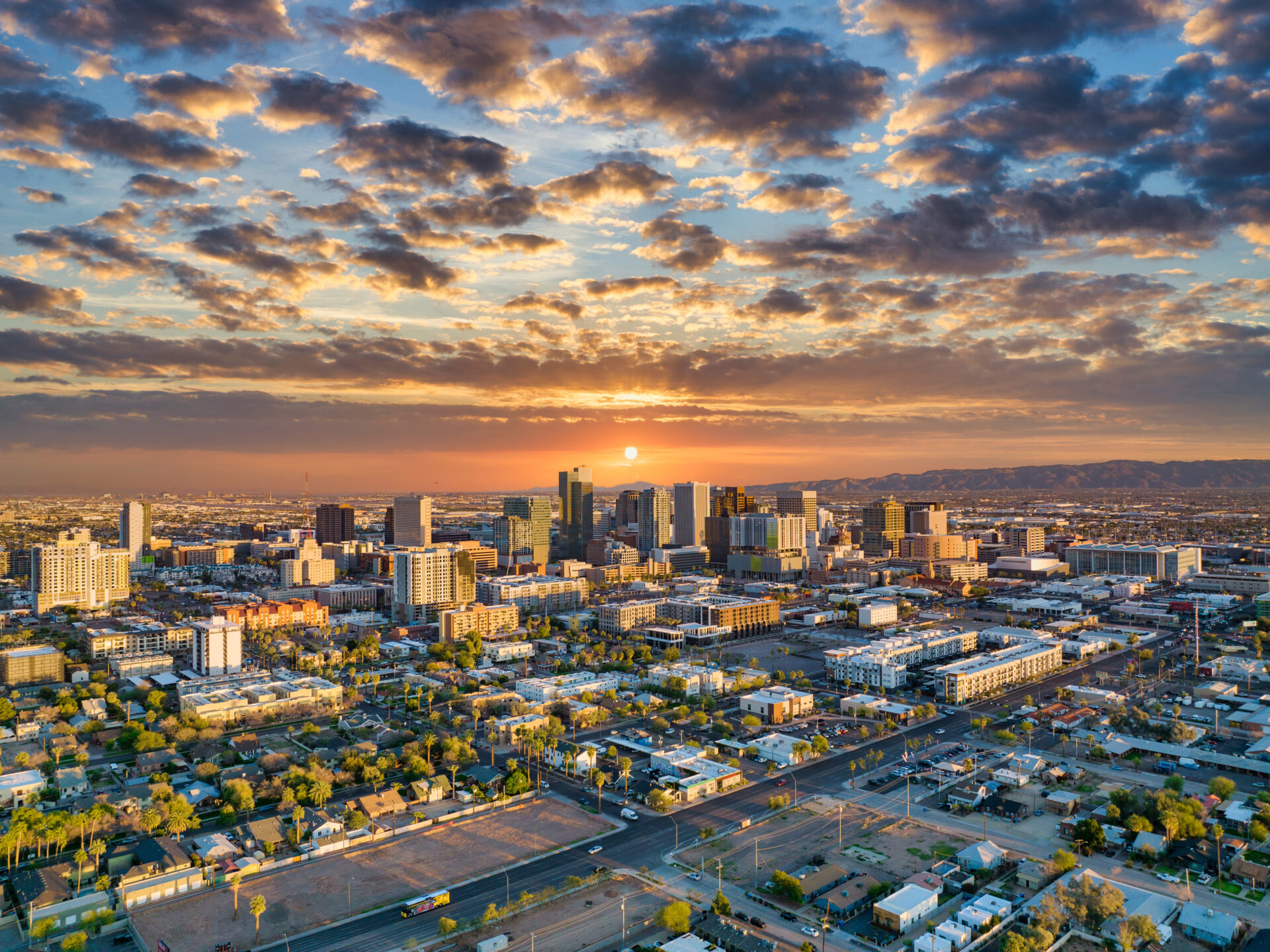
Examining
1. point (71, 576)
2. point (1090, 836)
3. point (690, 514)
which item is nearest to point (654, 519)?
point (690, 514)

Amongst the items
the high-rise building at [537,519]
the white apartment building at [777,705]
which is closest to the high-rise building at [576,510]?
the high-rise building at [537,519]

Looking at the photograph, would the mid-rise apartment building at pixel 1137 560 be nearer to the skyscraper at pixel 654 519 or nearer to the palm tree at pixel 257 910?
the skyscraper at pixel 654 519

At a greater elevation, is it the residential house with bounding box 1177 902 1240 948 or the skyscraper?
the skyscraper

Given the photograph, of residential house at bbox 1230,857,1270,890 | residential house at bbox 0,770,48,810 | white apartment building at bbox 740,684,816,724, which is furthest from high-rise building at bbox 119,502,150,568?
residential house at bbox 1230,857,1270,890

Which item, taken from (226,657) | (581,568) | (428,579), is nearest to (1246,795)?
(226,657)

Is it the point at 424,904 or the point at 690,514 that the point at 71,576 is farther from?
the point at 690,514

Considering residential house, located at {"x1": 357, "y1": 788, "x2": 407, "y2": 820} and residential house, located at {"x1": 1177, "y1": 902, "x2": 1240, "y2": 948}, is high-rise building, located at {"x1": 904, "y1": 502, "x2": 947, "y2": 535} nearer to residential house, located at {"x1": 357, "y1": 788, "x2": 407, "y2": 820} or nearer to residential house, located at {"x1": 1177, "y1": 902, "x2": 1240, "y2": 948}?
residential house, located at {"x1": 1177, "y1": 902, "x2": 1240, "y2": 948}
